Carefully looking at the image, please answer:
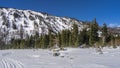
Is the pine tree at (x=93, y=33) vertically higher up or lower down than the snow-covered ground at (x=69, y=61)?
higher up

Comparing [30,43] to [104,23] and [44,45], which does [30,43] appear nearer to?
[44,45]

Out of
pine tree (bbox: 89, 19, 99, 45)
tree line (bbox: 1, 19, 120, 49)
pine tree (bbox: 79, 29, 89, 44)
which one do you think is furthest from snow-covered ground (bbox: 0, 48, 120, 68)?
pine tree (bbox: 79, 29, 89, 44)

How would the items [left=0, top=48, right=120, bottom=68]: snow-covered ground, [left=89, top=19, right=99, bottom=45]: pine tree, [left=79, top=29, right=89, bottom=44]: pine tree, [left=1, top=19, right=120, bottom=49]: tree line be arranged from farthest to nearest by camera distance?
[left=79, top=29, right=89, bottom=44]: pine tree, [left=1, top=19, right=120, bottom=49]: tree line, [left=89, top=19, right=99, bottom=45]: pine tree, [left=0, top=48, right=120, bottom=68]: snow-covered ground

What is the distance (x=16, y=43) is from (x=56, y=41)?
54076 mm

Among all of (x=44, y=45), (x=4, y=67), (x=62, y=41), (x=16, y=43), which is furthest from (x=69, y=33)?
(x=4, y=67)

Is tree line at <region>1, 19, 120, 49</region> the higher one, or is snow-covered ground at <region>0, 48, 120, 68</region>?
tree line at <region>1, 19, 120, 49</region>

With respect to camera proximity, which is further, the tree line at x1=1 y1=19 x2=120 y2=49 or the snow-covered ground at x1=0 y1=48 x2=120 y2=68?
the tree line at x1=1 y1=19 x2=120 y2=49

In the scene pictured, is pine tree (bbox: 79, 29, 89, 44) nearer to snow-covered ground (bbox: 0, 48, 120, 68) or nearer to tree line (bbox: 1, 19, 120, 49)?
tree line (bbox: 1, 19, 120, 49)

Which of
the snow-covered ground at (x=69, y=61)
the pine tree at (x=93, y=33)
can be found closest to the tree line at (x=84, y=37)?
the pine tree at (x=93, y=33)

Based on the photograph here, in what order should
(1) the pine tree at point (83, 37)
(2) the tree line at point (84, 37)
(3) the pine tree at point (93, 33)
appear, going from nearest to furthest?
(3) the pine tree at point (93, 33) → (2) the tree line at point (84, 37) → (1) the pine tree at point (83, 37)

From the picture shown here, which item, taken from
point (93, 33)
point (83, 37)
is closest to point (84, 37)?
point (83, 37)

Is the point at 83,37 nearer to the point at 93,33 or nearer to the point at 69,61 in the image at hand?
the point at 93,33

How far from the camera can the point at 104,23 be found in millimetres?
87438

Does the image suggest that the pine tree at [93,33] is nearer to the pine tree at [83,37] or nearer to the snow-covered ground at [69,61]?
the pine tree at [83,37]
